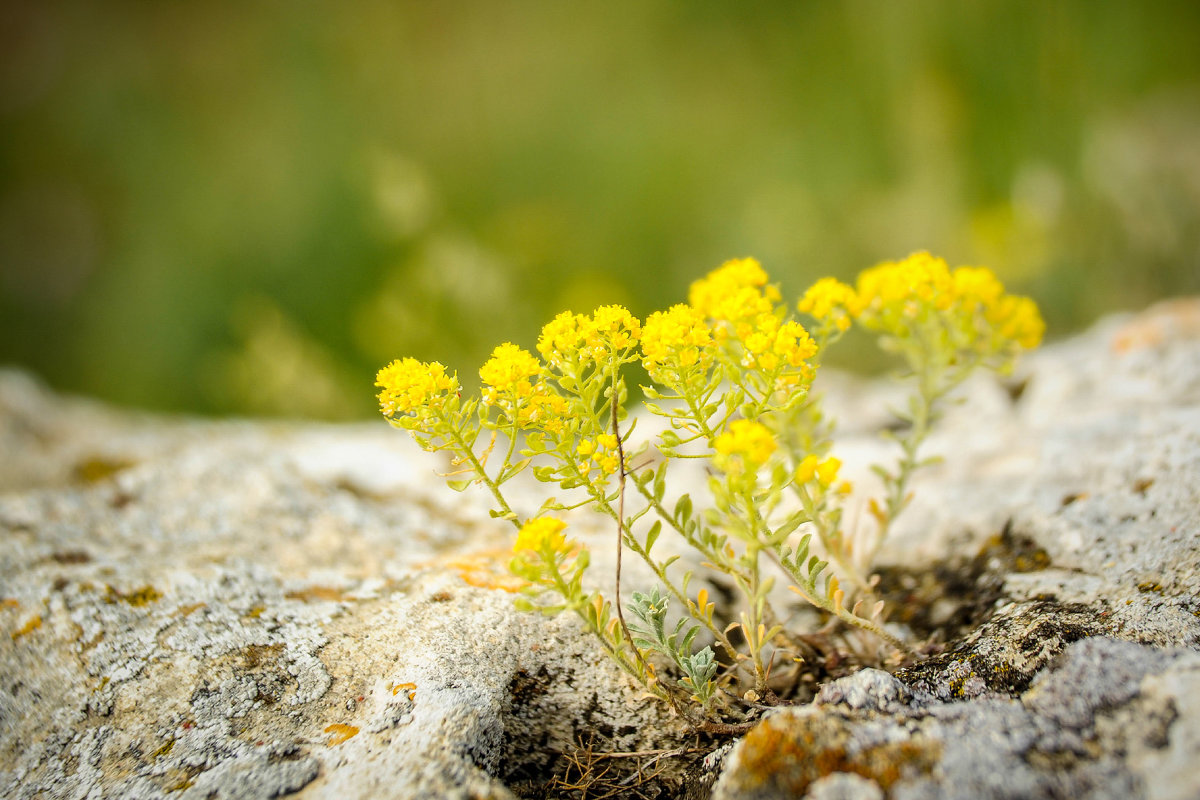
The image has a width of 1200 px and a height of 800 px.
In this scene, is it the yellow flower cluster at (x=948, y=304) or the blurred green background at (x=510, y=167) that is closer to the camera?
the yellow flower cluster at (x=948, y=304)

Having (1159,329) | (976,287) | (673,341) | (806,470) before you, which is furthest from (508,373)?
(1159,329)

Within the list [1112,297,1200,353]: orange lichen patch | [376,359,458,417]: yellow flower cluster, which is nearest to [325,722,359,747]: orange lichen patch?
[376,359,458,417]: yellow flower cluster

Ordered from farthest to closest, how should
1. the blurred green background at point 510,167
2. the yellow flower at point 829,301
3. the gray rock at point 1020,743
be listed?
the blurred green background at point 510,167 < the yellow flower at point 829,301 < the gray rock at point 1020,743

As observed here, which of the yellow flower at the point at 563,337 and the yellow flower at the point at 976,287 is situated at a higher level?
the yellow flower at the point at 976,287

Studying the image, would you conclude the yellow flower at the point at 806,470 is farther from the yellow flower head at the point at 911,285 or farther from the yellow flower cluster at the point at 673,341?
the yellow flower head at the point at 911,285

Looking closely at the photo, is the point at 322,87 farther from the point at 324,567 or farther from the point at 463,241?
the point at 324,567

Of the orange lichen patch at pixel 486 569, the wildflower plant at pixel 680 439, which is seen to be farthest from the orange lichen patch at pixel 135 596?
the wildflower plant at pixel 680 439

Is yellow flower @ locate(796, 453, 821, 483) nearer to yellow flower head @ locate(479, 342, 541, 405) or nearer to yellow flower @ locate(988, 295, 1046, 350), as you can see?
yellow flower head @ locate(479, 342, 541, 405)
